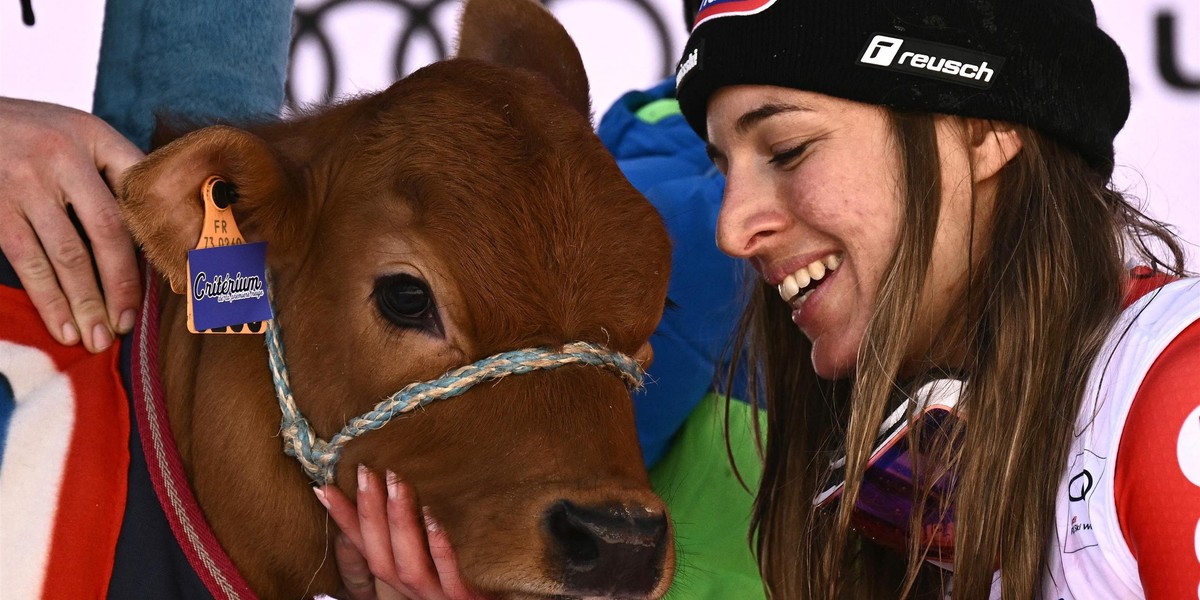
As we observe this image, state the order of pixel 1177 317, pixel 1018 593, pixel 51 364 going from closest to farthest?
pixel 1177 317 → pixel 1018 593 → pixel 51 364

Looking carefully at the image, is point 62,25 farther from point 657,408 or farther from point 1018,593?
point 1018,593

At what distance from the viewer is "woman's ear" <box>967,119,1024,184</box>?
1.99m

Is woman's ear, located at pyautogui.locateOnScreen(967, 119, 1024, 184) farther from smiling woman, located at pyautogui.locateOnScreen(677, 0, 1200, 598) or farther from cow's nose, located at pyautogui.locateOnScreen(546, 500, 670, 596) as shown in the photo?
cow's nose, located at pyautogui.locateOnScreen(546, 500, 670, 596)

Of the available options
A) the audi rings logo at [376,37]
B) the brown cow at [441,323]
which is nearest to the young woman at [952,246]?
the brown cow at [441,323]

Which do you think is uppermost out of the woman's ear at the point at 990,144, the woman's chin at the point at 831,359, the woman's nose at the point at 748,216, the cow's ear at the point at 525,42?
the cow's ear at the point at 525,42

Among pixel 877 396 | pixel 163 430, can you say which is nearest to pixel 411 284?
pixel 163 430

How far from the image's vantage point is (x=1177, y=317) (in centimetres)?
169

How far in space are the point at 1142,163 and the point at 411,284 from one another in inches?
125

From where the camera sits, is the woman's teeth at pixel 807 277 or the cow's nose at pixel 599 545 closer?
the cow's nose at pixel 599 545

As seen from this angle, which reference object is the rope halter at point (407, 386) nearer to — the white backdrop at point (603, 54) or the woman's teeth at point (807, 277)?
the woman's teeth at point (807, 277)

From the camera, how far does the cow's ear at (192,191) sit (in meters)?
1.81

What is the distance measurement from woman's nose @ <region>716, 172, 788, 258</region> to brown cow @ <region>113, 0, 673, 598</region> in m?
0.11

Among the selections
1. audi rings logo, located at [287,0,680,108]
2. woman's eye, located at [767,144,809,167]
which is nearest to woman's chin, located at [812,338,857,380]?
woman's eye, located at [767,144,809,167]

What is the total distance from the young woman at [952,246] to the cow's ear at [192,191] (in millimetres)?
477
